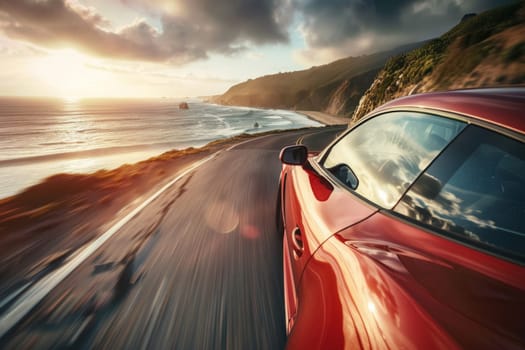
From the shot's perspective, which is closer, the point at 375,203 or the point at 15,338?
the point at 375,203

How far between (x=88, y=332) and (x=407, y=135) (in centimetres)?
262

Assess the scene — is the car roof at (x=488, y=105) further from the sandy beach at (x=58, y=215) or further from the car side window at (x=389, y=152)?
the sandy beach at (x=58, y=215)

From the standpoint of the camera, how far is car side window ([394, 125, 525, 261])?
940mm

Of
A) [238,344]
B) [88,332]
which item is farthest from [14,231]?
[238,344]

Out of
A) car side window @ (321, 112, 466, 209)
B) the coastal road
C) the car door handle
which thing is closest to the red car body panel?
the car door handle

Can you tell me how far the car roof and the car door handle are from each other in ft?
3.42

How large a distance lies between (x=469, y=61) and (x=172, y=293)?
16.8 metres

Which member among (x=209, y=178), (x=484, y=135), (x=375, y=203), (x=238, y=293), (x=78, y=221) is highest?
(x=484, y=135)

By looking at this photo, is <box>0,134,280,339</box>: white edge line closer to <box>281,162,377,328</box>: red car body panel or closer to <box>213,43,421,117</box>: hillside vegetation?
<box>281,162,377,328</box>: red car body panel

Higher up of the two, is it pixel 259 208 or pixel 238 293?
pixel 238 293

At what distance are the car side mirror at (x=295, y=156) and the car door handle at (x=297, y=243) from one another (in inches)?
30.6

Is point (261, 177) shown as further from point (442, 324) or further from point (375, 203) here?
point (442, 324)

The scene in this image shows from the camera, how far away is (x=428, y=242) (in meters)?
0.96

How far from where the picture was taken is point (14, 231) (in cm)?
388
